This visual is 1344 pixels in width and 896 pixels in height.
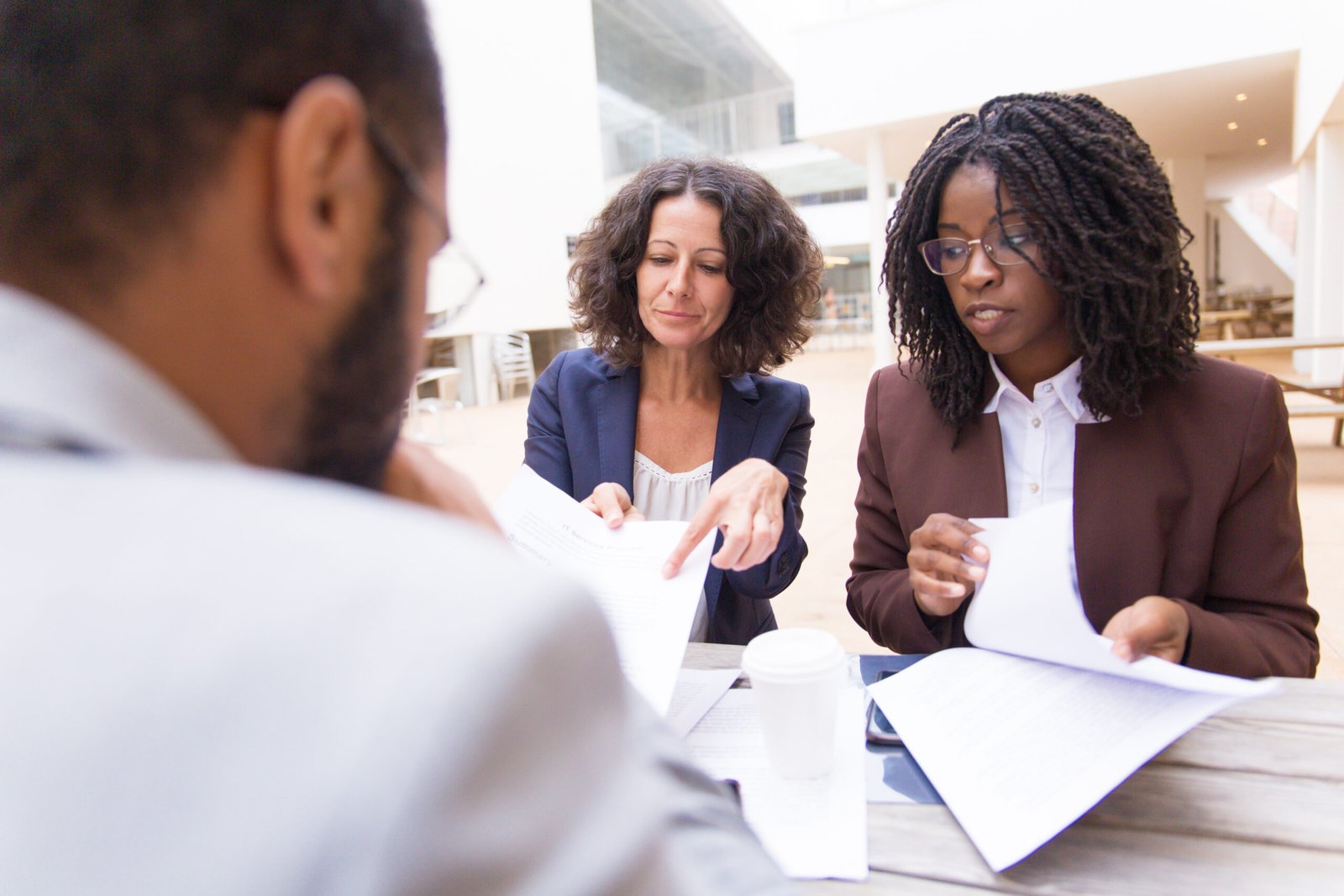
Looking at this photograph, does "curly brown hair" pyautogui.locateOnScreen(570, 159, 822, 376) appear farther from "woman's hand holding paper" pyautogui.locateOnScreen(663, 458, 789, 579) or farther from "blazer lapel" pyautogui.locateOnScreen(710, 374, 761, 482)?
"woman's hand holding paper" pyautogui.locateOnScreen(663, 458, 789, 579)

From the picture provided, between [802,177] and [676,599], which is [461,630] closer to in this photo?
Result: [676,599]

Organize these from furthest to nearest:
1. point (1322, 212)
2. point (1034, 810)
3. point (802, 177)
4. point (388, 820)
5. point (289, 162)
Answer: point (802, 177), point (1322, 212), point (1034, 810), point (289, 162), point (388, 820)

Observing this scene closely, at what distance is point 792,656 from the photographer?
0.83 meters

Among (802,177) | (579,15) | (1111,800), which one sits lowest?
(1111,800)

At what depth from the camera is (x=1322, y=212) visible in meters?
8.13

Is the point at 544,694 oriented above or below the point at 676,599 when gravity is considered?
above

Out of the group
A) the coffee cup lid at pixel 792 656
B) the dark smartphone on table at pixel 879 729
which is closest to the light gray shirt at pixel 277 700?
A: the coffee cup lid at pixel 792 656

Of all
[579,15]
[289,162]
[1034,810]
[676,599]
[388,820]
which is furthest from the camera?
[579,15]

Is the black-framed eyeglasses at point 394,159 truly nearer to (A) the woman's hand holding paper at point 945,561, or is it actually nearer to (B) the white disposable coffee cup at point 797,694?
(B) the white disposable coffee cup at point 797,694

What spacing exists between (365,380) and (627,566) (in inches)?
28.3

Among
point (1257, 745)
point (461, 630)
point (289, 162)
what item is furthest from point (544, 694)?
point (1257, 745)

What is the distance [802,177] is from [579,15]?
32.0 ft

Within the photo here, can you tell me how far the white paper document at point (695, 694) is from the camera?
1046 millimetres

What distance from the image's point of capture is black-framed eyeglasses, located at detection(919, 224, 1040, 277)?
134 centimetres
